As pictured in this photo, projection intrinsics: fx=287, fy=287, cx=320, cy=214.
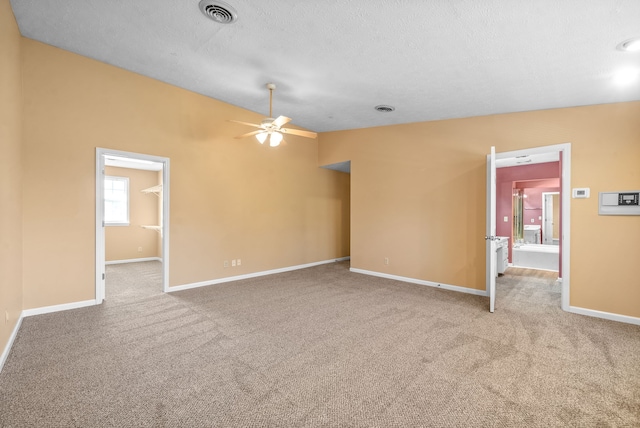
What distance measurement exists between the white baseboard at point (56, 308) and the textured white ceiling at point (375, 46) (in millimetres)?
3189

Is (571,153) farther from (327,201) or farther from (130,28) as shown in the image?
(130,28)

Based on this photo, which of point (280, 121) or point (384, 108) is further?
point (384, 108)

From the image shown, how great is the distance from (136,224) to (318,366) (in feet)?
23.7

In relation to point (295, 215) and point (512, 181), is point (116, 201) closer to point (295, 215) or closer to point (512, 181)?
point (295, 215)

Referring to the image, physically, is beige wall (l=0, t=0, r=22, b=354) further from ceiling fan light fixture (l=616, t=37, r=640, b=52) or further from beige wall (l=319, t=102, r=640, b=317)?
ceiling fan light fixture (l=616, t=37, r=640, b=52)

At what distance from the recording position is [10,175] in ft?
9.04

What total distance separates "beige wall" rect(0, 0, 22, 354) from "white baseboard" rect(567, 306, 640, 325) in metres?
6.30

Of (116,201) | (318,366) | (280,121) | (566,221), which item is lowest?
(318,366)

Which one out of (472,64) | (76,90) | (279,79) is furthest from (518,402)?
(76,90)

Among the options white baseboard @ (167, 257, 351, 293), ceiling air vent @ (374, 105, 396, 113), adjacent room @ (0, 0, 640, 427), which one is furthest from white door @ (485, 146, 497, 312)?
white baseboard @ (167, 257, 351, 293)

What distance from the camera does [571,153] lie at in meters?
3.93

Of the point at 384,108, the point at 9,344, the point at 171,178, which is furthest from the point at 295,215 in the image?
the point at 9,344

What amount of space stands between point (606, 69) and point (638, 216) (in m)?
1.88

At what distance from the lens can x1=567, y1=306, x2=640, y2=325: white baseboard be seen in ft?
11.6
